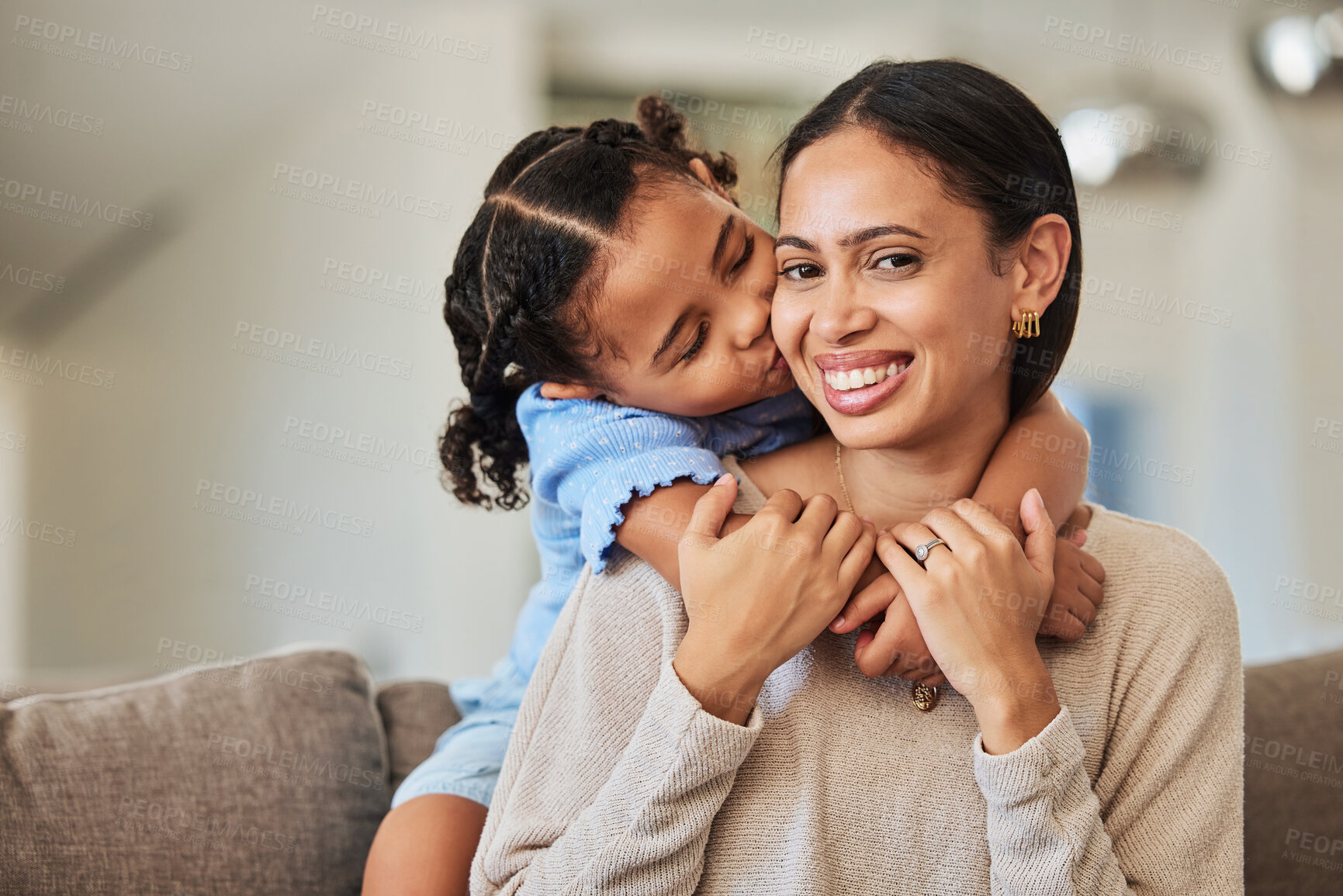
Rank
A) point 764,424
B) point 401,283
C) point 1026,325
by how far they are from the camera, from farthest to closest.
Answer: point 401,283, point 764,424, point 1026,325

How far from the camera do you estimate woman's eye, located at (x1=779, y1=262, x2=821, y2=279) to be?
4.40 feet

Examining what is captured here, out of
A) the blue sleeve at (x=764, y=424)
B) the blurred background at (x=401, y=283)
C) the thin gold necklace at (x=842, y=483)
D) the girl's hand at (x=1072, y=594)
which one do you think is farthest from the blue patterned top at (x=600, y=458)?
the blurred background at (x=401, y=283)

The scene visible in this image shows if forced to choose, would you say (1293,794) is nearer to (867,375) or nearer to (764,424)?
(764,424)

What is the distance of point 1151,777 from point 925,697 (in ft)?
0.95

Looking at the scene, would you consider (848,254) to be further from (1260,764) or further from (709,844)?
(1260,764)

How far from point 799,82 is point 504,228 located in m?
3.53

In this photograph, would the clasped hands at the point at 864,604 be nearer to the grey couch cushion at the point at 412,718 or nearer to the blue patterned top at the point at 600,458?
the blue patterned top at the point at 600,458

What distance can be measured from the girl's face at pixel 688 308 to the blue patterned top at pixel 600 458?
64 millimetres

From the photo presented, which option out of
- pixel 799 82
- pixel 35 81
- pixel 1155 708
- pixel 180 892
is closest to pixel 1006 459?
pixel 1155 708

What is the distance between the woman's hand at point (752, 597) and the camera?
116 cm

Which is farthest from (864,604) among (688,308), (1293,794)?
(1293,794)

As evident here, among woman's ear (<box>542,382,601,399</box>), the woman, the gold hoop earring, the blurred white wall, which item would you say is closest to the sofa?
the woman

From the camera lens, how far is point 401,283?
13.8ft

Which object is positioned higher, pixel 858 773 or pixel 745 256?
pixel 745 256
